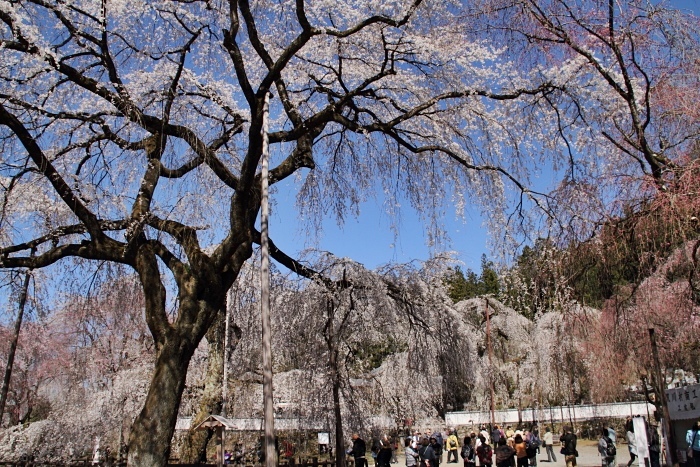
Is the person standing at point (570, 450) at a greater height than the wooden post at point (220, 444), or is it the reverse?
the wooden post at point (220, 444)

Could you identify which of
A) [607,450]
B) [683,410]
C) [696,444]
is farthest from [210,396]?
[683,410]

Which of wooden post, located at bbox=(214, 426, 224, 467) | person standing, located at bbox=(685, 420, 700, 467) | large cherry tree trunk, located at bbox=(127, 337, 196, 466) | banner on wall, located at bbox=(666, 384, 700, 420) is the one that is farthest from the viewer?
banner on wall, located at bbox=(666, 384, 700, 420)

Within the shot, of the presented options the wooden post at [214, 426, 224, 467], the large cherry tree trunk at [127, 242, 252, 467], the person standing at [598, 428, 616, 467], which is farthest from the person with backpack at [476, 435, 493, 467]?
the large cherry tree trunk at [127, 242, 252, 467]

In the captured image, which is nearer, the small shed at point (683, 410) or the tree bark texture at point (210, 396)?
the small shed at point (683, 410)

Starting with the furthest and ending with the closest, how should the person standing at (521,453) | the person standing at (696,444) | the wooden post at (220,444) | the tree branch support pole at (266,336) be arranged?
the person standing at (521,453), the wooden post at (220,444), the person standing at (696,444), the tree branch support pole at (266,336)

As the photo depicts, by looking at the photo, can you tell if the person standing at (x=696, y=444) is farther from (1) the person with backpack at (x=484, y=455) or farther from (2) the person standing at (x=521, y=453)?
(1) the person with backpack at (x=484, y=455)

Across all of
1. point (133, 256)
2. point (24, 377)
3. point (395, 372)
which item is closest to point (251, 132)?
point (133, 256)

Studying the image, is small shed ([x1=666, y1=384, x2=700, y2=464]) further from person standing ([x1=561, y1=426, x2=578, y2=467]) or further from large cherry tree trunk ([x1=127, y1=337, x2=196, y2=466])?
large cherry tree trunk ([x1=127, y1=337, x2=196, y2=466])

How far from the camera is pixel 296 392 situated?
12.6m

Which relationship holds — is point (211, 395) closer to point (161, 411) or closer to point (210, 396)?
point (210, 396)

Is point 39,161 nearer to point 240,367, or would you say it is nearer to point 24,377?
point 240,367

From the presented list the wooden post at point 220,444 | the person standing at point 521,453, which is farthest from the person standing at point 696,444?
the wooden post at point 220,444

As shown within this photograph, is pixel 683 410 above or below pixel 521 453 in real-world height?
above

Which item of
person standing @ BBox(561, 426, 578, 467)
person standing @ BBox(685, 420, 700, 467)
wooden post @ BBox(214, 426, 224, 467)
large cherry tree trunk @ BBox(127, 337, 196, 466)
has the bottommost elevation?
person standing @ BBox(561, 426, 578, 467)
